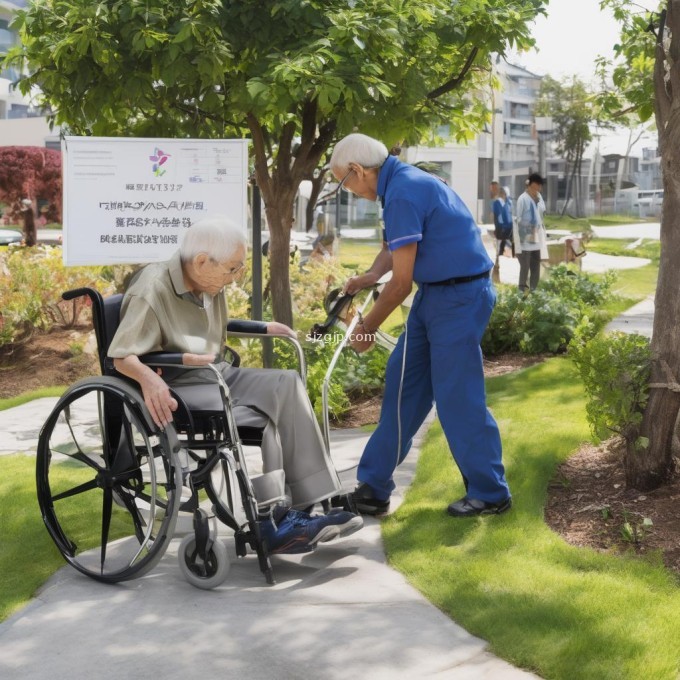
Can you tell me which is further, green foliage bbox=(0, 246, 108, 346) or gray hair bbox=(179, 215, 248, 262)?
green foliage bbox=(0, 246, 108, 346)

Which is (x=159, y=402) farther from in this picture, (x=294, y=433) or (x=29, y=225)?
(x=29, y=225)

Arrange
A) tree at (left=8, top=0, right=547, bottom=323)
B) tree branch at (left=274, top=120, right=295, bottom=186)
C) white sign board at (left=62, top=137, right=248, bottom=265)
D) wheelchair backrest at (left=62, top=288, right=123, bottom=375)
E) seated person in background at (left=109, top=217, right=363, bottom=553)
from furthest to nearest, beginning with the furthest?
tree branch at (left=274, top=120, right=295, bottom=186), tree at (left=8, top=0, right=547, bottom=323), white sign board at (left=62, top=137, right=248, bottom=265), wheelchair backrest at (left=62, top=288, right=123, bottom=375), seated person in background at (left=109, top=217, right=363, bottom=553)

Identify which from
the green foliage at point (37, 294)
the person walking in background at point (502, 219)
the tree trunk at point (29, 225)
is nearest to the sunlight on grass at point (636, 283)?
the person walking in background at point (502, 219)

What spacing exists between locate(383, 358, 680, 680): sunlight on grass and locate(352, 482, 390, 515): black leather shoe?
86mm

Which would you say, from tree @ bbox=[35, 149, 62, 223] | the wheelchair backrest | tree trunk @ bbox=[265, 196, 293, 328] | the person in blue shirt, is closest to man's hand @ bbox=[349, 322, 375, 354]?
the person in blue shirt

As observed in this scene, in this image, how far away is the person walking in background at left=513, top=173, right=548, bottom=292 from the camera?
1175 centimetres

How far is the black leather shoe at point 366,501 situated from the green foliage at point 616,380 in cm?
93

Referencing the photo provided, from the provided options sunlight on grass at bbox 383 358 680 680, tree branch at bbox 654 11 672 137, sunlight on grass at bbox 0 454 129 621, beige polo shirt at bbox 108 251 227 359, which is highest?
tree branch at bbox 654 11 672 137

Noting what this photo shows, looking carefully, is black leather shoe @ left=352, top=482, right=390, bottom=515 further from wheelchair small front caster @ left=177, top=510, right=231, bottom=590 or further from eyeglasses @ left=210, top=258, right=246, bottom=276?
eyeglasses @ left=210, top=258, right=246, bottom=276

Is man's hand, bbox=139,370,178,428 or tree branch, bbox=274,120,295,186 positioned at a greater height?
tree branch, bbox=274,120,295,186

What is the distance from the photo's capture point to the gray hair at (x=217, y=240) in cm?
384

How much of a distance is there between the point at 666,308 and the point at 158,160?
8.45ft

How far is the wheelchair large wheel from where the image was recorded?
3.64 metres

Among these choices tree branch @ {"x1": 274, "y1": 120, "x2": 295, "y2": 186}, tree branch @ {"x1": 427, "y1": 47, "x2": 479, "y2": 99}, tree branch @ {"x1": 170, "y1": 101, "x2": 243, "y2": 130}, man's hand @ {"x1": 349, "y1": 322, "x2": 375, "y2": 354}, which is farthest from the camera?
tree branch @ {"x1": 274, "y1": 120, "x2": 295, "y2": 186}
